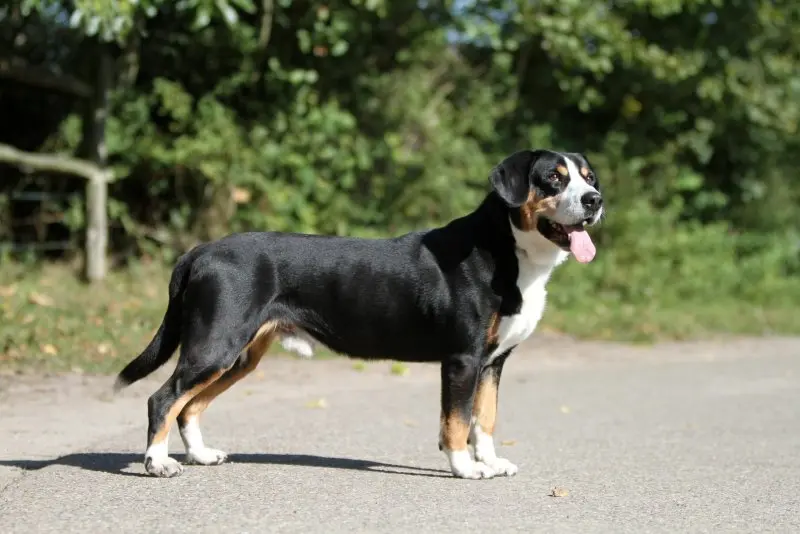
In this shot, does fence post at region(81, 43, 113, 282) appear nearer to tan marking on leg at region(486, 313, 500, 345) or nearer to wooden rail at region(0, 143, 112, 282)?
wooden rail at region(0, 143, 112, 282)

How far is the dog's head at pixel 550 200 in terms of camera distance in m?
6.22

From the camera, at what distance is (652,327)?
45.0 ft

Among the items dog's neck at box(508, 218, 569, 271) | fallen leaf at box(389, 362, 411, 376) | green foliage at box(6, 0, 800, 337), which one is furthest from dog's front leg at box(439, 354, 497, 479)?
green foliage at box(6, 0, 800, 337)

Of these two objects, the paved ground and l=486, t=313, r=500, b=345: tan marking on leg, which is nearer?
the paved ground

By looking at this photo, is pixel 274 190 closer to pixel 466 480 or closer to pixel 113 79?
pixel 113 79

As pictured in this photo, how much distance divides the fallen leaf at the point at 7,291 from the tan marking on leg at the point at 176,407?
6172 mm

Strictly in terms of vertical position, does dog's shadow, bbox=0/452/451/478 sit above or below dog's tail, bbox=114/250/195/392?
below

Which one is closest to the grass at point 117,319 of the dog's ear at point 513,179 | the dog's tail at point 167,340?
the dog's tail at point 167,340

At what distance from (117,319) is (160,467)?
547cm

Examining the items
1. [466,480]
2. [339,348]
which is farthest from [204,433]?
[466,480]

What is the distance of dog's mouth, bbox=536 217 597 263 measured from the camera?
6.27 meters

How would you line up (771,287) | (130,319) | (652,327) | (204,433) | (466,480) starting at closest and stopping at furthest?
(466,480), (204,433), (130,319), (652,327), (771,287)

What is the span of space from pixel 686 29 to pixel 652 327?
5248 millimetres

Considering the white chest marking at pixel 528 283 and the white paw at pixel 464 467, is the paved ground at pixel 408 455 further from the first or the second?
the white chest marking at pixel 528 283
